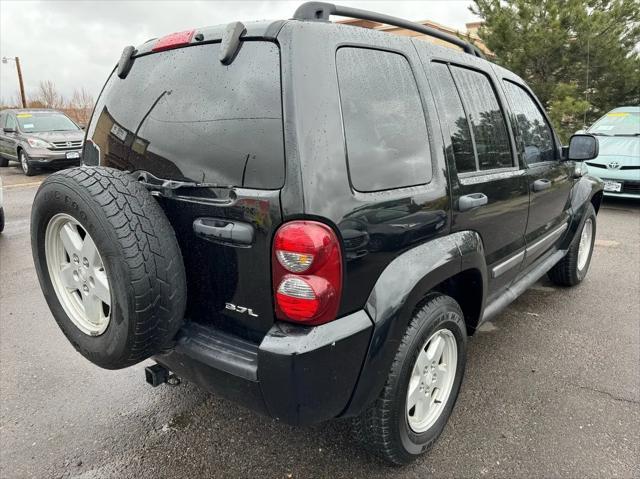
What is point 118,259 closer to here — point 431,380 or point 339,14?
point 339,14

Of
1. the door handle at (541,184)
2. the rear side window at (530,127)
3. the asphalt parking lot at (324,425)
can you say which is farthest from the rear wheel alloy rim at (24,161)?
the door handle at (541,184)

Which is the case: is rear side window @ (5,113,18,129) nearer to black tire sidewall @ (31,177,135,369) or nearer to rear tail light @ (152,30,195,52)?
rear tail light @ (152,30,195,52)

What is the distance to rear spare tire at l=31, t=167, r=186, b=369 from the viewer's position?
1711 mm

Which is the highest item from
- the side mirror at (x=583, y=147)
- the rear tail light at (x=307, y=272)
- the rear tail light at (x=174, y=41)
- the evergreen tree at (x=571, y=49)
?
the evergreen tree at (x=571, y=49)

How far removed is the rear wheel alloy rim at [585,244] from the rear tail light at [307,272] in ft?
11.5

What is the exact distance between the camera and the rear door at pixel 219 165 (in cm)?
169

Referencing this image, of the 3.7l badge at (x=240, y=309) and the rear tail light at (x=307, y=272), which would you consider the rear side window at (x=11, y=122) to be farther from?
the rear tail light at (x=307, y=272)

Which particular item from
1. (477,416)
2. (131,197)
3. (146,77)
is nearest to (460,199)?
(477,416)

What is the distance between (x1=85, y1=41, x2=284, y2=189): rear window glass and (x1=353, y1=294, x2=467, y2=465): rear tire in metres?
0.91

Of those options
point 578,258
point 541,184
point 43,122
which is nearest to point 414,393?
point 541,184

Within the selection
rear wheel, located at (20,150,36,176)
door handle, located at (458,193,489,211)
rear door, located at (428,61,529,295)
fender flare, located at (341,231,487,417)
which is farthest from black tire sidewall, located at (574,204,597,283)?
rear wheel, located at (20,150,36,176)

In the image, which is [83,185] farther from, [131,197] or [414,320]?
[414,320]

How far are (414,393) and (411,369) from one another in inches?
8.6

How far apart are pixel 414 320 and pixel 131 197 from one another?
125 cm
